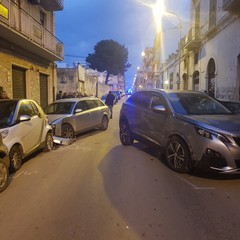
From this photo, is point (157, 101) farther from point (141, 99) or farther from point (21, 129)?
point (21, 129)

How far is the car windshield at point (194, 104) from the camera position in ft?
24.4

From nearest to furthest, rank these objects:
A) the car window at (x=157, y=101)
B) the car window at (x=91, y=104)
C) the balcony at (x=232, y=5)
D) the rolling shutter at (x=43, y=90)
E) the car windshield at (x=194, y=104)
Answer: the car windshield at (x=194, y=104), the car window at (x=157, y=101), the car window at (x=91, y=104), the balcony at (x=232, y=5), the rolling shutter at (x=43, y=90)

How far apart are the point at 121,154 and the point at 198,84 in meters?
20.8

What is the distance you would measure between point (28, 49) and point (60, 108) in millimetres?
7147

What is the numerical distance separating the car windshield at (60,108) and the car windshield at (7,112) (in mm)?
4430

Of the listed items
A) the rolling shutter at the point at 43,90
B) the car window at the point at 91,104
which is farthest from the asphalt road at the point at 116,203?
the rolling shutter at the point at 43,90

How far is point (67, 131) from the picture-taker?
1166cm

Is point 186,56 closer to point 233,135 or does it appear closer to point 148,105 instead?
point 148,105

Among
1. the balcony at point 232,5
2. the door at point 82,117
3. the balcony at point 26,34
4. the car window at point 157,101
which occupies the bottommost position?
the door at point 82,117

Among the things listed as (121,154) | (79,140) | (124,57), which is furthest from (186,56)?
(124,57)

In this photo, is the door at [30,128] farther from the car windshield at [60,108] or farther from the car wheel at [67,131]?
the car windshield at [60,108]

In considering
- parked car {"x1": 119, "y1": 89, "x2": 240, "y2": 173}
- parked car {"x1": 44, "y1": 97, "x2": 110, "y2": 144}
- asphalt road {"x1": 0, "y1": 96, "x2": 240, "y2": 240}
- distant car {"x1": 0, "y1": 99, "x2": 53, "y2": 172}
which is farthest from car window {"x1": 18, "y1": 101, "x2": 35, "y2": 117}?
parked car {"x1": 119, "y1": 89, "x2": 240, "y2": 173}

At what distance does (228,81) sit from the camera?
19078mm

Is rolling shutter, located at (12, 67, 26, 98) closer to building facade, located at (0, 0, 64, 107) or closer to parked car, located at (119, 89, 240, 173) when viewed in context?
building facade, located at (0, 0, 64, 107)
